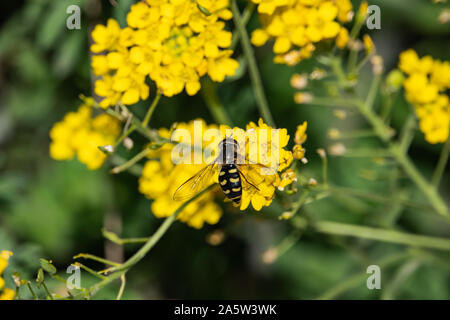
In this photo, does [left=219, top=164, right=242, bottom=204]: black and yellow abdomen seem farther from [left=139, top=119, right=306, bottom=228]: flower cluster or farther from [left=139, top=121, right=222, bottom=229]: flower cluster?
[left=139, top=121, right=222, bottom=229]: flower cluster

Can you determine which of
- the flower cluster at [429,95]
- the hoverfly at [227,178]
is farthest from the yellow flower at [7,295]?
the flower cluster at [429,95]

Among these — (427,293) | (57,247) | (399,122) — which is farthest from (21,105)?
(427,293)

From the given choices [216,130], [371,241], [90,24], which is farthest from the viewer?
[371,241]

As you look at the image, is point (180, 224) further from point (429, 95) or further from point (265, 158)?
point (429, 95)

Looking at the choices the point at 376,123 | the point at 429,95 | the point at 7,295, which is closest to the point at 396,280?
the point at 376,123

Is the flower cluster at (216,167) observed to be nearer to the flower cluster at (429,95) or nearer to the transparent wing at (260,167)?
the transparent wing at (260,167)
